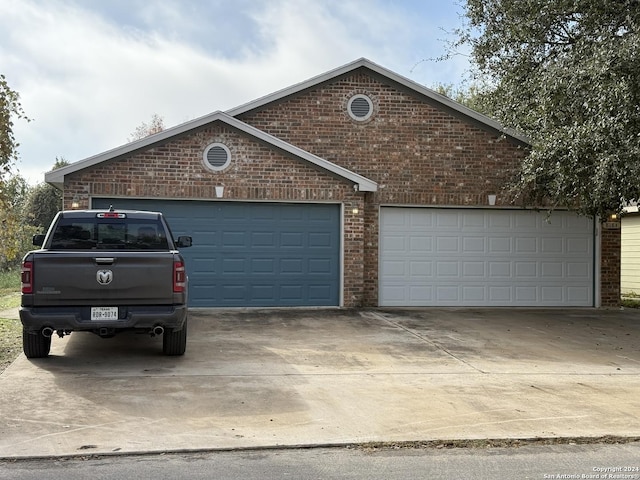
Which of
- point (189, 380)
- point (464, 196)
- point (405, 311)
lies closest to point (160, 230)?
point (189, 380)

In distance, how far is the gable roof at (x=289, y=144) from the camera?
513 inches

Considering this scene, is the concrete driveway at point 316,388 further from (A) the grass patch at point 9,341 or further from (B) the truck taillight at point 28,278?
(B) the truck taillight at point 28,278

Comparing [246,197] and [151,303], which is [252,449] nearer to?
[151,303]

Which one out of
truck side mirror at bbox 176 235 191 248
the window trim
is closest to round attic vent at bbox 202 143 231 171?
the window trim

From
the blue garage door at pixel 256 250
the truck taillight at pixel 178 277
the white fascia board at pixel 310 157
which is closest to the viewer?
the truck taillight at pixel 178 277

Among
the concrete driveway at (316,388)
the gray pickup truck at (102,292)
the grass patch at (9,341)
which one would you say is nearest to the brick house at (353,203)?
the concrete driveway at (316,388)

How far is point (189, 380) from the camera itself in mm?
7676

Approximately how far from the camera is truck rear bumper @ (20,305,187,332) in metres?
7.74

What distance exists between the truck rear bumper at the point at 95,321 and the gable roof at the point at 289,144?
5676 millimetres

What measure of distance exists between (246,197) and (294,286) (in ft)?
7.07

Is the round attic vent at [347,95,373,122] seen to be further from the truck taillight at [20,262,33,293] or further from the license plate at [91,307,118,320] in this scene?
the truck taillight at [20,262,33,293]

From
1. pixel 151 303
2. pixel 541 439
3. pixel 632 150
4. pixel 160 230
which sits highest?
pixel 632 150

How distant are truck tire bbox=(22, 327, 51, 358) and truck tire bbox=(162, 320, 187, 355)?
1.51 meters

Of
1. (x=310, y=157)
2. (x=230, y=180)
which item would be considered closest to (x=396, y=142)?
(x=310, y=157)
